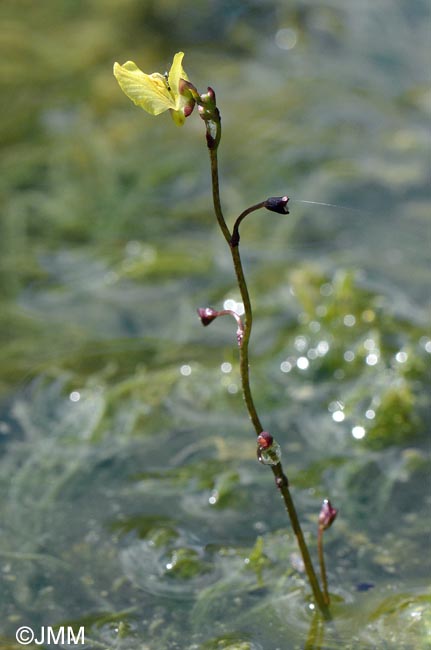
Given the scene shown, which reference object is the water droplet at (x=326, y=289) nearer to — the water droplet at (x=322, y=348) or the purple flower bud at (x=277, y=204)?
the water droplet at (x=322, y=348)

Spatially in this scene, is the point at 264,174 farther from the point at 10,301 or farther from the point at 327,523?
the point at 327,523

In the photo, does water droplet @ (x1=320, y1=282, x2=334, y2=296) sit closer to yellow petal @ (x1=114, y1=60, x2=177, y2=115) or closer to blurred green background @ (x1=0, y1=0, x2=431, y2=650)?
blurred green background @ (x1=0, y1=0, x2=431, y2=650)

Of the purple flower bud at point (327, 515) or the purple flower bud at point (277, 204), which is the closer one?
the purple flower bud at point (277, 204)

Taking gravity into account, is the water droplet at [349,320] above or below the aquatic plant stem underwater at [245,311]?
above

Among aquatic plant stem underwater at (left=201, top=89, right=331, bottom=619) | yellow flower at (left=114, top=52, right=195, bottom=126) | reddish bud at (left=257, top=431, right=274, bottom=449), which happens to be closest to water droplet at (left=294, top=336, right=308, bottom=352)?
aquatic plant stem underwater at (left=201, top=89, right=331, bottom=619)

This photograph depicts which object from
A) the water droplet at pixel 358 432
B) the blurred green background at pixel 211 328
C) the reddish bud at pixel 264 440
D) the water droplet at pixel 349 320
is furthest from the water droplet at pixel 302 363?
the reddish bud at pixel 264 440
